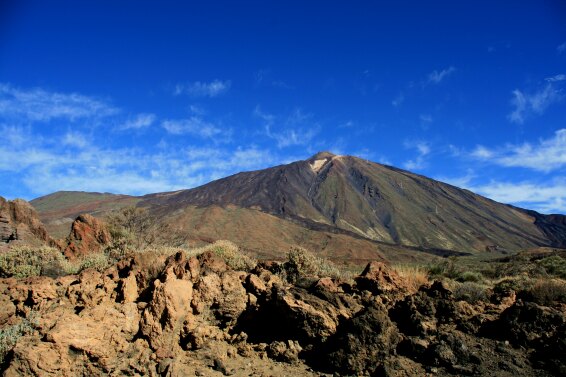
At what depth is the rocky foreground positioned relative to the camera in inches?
199

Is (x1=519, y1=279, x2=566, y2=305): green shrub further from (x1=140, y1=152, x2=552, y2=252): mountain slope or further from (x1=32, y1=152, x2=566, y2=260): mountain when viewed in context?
(x1=140, y1=152, x2=552, y2=252): mountain slope

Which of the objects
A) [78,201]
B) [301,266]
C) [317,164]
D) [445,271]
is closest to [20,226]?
[301,266]

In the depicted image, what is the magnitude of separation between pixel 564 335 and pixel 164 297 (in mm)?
5225

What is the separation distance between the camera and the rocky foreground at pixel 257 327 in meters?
5.05

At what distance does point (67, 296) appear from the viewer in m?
6.15

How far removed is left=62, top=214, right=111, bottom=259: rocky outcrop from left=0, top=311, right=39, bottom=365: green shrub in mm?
4054

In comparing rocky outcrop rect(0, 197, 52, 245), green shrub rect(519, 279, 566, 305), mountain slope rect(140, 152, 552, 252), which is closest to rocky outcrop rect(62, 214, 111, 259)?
rocky outcrop rect(0, 197, 52, 245)

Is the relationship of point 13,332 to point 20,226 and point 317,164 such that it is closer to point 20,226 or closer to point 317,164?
point 20,226

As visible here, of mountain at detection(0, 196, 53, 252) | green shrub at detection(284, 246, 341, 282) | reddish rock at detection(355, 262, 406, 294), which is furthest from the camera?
mountain at detection(0, 196, 53, 252)

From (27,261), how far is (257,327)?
4959mm

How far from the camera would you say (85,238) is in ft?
35.0

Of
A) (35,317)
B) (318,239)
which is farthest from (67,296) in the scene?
(318,239)

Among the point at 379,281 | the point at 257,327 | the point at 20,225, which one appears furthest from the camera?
the point at 20,225

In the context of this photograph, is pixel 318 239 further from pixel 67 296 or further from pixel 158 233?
pixel 67 296
